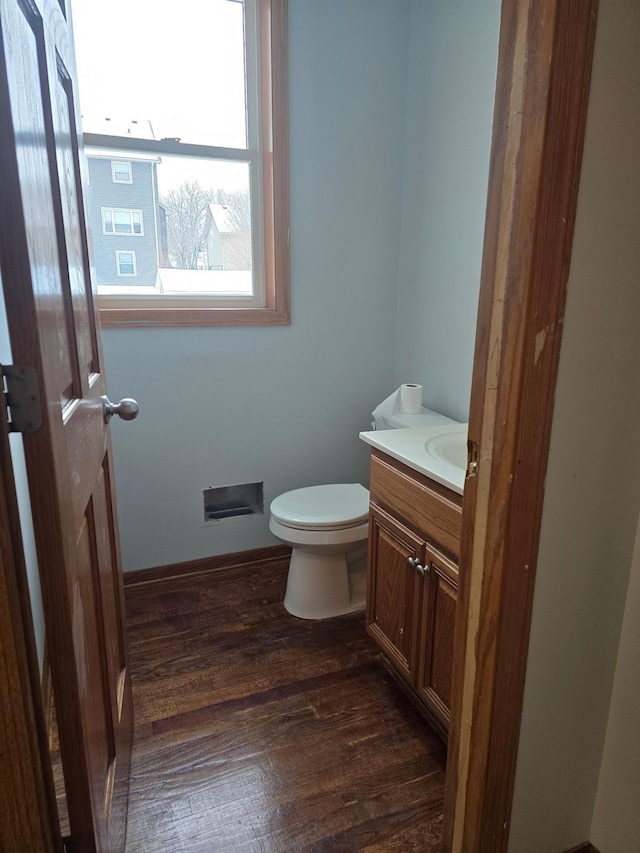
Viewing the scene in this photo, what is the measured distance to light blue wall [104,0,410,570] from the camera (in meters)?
2.21

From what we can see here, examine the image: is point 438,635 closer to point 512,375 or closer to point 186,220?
point 512,375

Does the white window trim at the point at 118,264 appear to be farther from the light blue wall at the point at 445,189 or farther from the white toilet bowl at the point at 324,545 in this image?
the light blue wall at the point at 445,189

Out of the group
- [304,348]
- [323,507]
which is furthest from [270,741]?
[304,348]

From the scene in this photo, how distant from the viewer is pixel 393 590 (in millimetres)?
1715

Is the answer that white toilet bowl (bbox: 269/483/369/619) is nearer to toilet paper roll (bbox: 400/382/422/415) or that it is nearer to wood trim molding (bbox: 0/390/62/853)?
toilet paper roll (bbox: 400/382/422/415)

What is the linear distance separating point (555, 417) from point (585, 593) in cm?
36

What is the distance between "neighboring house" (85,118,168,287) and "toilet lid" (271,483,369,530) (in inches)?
42.5

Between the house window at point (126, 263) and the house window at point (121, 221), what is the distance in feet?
0.28

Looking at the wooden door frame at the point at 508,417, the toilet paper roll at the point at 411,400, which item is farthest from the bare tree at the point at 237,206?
the wooden door frame at the point at 508,417

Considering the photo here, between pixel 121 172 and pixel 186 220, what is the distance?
0.29 metres

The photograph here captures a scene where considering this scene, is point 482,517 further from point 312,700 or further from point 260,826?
point 312,700

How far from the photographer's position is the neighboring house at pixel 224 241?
2.27 metres

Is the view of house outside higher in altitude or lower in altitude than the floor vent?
higher

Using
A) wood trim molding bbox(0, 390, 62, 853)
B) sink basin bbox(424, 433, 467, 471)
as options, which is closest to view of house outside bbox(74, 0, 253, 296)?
sink basin bbox(424, 433, 467, 471)
